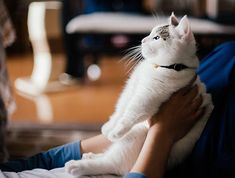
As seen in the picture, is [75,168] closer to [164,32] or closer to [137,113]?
[137,113]

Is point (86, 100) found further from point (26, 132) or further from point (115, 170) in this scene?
point (115, 170)

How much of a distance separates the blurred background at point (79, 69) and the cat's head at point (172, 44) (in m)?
1.34

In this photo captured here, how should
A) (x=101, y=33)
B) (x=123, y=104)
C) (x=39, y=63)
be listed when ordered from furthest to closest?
(x=39, y=63) < (x=101, y=33) < (x=123, y=104)

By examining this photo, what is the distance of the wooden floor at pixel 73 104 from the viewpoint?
104 inches

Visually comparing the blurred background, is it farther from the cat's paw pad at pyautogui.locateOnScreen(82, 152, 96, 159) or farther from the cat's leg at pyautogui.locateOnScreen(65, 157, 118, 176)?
the cat's leg at pyautogui.locateOnScreen(65, 157, 118, 176)

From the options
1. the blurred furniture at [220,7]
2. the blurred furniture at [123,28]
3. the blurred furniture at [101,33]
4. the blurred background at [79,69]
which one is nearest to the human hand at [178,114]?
the blurred background at [79,69]

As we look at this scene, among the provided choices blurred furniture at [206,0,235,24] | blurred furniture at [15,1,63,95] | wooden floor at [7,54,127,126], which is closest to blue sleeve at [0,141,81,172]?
wooden floor at [7,54,127,126]

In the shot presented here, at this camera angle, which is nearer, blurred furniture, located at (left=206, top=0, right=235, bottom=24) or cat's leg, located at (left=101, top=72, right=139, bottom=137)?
cat's leg, located at (left=101, top=72, right=139, bottom=137)

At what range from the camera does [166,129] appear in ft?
3.14

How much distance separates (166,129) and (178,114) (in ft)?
0.16

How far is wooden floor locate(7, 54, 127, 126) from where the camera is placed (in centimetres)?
263

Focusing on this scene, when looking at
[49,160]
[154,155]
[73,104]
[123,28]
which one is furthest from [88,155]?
[123,28]

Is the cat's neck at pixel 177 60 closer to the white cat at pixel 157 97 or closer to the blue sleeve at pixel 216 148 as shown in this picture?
the white cat at pixel 157 97

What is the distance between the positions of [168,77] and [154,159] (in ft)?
0.64
